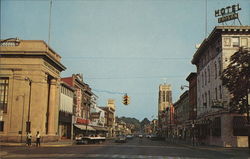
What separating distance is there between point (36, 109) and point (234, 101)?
32.4 metres

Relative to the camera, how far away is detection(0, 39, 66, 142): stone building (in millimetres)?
54688

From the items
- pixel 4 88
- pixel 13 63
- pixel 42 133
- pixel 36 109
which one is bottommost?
pixel 42 133

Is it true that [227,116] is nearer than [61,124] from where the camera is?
Yes

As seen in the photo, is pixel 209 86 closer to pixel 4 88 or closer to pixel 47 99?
pixel 47 99

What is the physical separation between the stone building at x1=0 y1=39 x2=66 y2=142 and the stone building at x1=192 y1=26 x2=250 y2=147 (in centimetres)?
2834

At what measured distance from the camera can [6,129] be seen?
5450 cm

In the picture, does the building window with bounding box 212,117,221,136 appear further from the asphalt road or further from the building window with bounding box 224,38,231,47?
the asphalt road

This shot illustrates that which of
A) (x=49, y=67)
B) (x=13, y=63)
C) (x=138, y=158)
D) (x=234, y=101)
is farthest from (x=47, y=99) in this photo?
(x=138, y=158)

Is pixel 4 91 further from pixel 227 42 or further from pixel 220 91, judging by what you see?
pixel 227 42

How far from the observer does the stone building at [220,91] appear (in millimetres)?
48938

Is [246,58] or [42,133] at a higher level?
[246,58]

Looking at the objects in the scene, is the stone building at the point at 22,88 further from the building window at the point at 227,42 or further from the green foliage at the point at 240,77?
the green foliage at the point at 240,77

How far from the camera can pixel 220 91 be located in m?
52.8

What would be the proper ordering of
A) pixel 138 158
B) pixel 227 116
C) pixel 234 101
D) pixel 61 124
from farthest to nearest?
pixel 61 124, pixel 227 116, pixel 234 101, pixel 138 158
